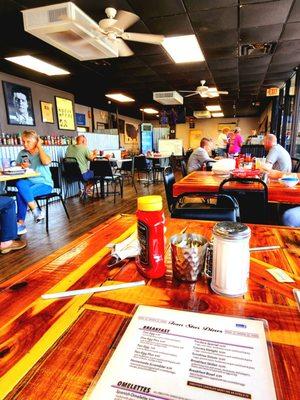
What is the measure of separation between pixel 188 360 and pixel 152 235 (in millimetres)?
300

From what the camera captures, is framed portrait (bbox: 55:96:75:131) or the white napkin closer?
the white napkin

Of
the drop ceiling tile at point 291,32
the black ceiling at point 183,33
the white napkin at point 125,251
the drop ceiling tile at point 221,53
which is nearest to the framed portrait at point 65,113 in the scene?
the black ceiling at point 183,33

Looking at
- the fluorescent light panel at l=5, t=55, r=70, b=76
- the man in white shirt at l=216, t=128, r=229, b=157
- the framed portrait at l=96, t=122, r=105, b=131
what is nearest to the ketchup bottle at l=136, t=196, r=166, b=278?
the fluorescent light panel at l=5, t=55, r=70, b=76

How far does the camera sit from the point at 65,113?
7398 millimetres

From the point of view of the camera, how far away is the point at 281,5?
10.5ft

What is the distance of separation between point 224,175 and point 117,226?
2104mm

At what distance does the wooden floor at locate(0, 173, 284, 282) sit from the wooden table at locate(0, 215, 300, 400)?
198 cm

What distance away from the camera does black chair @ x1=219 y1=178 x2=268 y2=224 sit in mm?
2020

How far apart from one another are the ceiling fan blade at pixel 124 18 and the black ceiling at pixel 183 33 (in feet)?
0.62

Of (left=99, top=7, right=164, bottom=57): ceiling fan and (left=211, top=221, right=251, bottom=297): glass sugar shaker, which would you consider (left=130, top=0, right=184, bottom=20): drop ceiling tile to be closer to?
(left=99, top=7, right=164, bottom=57): ceiling fan

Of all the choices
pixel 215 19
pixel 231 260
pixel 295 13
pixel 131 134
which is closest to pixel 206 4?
pixel 215 19

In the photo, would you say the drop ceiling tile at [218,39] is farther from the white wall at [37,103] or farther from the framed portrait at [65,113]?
the framed portrait at [65,113]

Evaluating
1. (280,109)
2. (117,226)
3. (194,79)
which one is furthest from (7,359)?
(280,109)

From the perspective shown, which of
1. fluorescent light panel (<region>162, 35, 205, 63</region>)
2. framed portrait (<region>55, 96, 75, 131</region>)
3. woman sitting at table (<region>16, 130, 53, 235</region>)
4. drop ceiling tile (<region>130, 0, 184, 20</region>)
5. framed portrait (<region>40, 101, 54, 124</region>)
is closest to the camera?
drop ceiling tile (<region>130, 0, 184, 20</region>)
